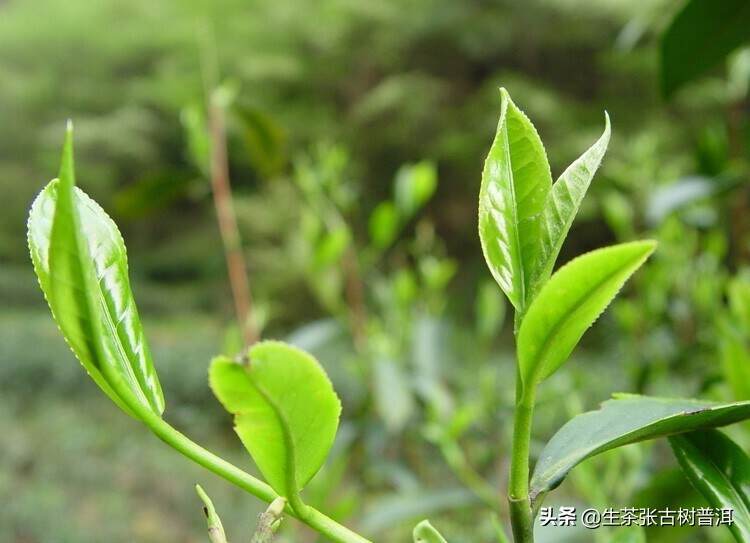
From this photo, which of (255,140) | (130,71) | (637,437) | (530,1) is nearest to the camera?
(637,437)

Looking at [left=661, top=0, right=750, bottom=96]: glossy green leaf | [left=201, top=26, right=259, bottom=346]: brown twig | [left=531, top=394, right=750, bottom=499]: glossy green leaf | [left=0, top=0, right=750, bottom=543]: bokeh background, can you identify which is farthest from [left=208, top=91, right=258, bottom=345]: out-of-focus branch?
[left=0, top=0, right=750, bottom=543]: bokeh background

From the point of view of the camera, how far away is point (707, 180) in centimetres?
54

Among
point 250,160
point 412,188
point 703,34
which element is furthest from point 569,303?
point 250,160

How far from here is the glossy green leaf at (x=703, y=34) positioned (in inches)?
13.7

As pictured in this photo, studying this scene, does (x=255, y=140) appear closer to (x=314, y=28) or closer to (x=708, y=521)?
(x=708, y=521)

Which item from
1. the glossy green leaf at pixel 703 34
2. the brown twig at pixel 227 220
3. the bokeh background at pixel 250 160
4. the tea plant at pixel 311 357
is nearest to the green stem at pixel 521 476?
the tea plant at pixel 311 357

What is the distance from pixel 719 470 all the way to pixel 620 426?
3 centimetres

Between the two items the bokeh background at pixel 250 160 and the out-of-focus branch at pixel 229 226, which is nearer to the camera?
the out-of-focus branch at pixel 229 226

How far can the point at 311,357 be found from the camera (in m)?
0.11

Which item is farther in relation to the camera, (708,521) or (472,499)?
(472,499)

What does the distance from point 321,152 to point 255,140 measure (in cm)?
13

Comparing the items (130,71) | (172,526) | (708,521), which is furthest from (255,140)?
(130,71)

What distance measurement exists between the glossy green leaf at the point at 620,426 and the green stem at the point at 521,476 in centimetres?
2

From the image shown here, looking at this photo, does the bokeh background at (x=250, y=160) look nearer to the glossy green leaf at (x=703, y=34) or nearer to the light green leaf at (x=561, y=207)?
the glossy green leaf at (x=703, y=34)
